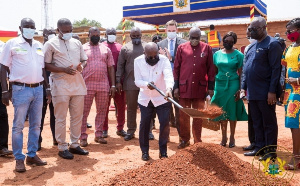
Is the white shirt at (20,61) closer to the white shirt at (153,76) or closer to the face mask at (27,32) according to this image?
the face mask at (27,32)

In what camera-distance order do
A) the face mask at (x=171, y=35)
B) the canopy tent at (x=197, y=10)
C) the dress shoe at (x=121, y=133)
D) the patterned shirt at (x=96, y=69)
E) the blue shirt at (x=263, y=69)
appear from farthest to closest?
1. the canopy tent at (x=197, y=10)
2. the dress shoe at (x=121, y=133)
3. the face mask at (x=171, y=35)
4. the patterned shirt at (x=96, y=69)
5. the blue shirt at (x=263, y=69)

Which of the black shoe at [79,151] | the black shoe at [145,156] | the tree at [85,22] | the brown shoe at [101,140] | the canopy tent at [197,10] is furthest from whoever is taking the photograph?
the tree at [85,22]

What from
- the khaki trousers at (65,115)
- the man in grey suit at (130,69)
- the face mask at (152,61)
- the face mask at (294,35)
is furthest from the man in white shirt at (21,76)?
the face mask at (294,35)

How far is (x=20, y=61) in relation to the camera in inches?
175

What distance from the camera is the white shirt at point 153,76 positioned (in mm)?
4781

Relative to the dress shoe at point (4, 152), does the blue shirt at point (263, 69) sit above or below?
above

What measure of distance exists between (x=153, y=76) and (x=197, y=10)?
6.44 meters

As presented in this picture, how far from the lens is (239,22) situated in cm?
1348

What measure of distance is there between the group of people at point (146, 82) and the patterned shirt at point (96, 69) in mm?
19

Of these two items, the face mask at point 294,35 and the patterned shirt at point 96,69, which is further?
the patterned shirt at point 96,69

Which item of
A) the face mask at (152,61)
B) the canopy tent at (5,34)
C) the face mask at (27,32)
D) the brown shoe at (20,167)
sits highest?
the canopy tent at (5,34)

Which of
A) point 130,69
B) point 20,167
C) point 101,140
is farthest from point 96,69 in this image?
point 20,167

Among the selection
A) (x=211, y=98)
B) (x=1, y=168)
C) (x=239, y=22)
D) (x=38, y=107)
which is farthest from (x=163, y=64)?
(x=239, y=22)

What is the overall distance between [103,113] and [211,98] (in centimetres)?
212
